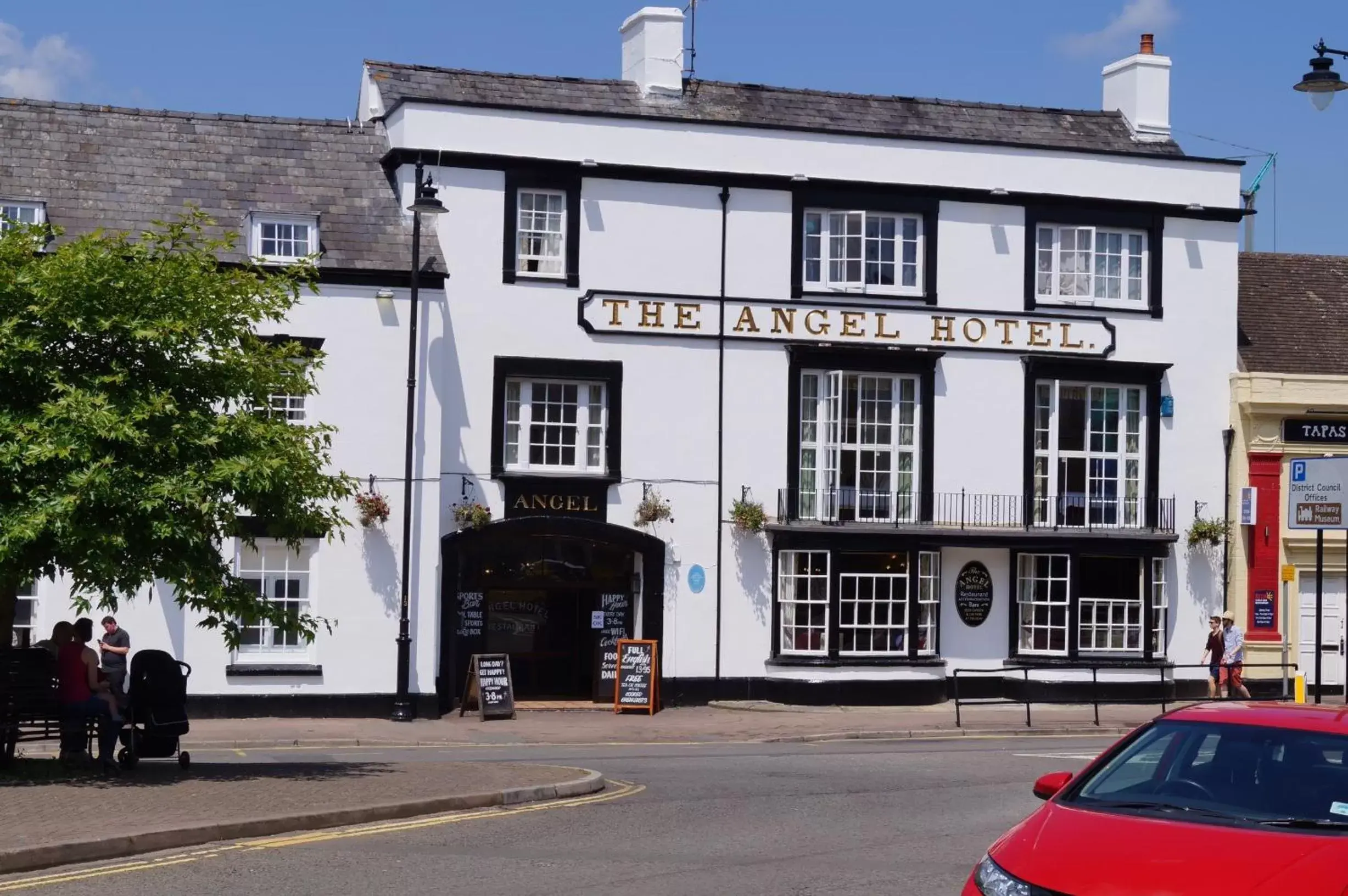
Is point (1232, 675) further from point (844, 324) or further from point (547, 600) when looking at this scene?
point (547, 600)

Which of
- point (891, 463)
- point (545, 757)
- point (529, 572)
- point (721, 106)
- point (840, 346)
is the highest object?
point (721, 106)

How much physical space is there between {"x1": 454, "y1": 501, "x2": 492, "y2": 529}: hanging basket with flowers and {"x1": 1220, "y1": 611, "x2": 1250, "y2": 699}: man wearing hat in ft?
40.1

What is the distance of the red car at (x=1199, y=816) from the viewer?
24.9 ft

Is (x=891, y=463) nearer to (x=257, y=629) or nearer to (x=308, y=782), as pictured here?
(x=257, y=629)

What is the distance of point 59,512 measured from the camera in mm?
15992

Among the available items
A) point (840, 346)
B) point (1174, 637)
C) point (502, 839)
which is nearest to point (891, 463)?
point (840, 346)

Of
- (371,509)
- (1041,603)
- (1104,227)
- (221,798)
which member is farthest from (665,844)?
(1104,227)

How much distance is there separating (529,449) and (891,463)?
6.17m

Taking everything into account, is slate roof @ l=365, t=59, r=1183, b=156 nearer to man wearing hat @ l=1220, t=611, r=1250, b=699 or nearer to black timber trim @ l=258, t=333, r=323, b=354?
black timber trim @ l=258, t=333, r=323, b=354

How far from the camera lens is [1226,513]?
3188 cm

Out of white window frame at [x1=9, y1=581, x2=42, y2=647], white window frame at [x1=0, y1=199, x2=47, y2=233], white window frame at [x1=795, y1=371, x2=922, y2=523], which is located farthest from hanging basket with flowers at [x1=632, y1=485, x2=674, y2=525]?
white window frame at [x1=0, y1=199, x2=47, y2=233]

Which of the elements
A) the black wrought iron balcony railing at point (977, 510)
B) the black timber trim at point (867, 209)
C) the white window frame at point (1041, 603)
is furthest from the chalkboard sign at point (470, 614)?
the white window frame at point (1041, 603)

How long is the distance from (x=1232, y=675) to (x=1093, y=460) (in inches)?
171

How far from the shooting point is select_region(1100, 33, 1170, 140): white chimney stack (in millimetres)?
33500
